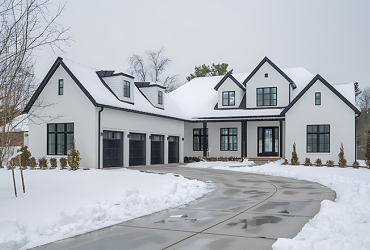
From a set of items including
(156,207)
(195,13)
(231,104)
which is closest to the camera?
(156,207)

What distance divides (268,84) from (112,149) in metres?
15.2

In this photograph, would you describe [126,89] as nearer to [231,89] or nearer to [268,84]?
[231,89]

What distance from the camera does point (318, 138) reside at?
1010 inches

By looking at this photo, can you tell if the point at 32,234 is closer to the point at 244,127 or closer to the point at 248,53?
the point at 244,127

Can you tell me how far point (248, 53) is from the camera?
286ft

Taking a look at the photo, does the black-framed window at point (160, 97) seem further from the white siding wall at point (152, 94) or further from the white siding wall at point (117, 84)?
the white siding wall at point (117, 84)

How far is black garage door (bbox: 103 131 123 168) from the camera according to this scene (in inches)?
846

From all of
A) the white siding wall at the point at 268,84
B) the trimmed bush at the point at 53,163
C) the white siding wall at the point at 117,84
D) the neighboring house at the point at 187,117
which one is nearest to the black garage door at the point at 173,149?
the neighboring house at the point at 187,117

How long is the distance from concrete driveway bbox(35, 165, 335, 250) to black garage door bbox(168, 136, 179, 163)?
19.0 metres

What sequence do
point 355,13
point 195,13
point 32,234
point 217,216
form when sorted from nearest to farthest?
point 32,234, point 217,216, point 355,13, point 195,13

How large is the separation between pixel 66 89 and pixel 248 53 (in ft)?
233

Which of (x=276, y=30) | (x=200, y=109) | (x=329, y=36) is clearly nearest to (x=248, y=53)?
(x=276, y=30)

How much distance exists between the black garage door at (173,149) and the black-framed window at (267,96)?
7.99 metres

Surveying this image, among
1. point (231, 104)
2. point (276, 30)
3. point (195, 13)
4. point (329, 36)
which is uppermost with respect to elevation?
point (195, 13)
